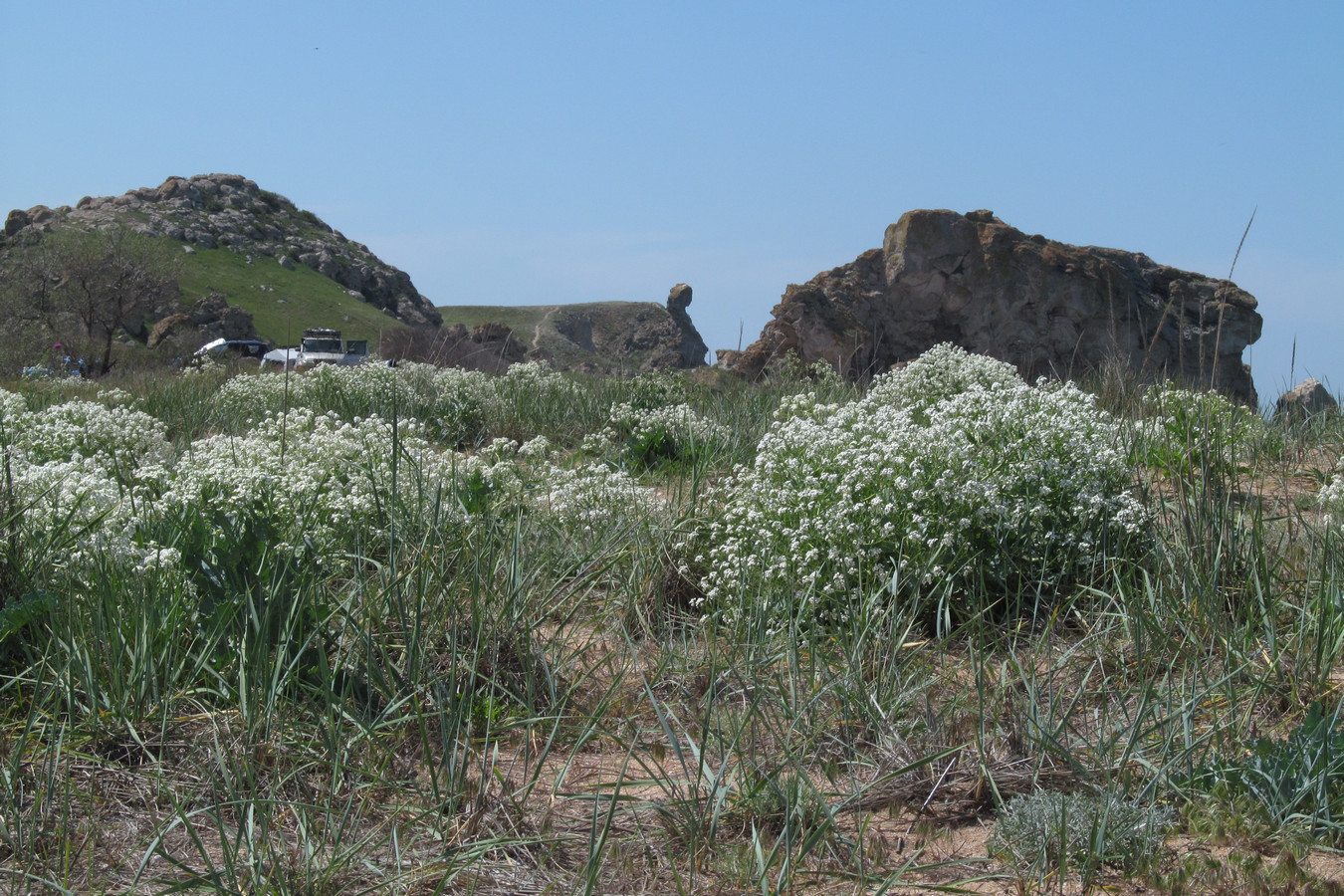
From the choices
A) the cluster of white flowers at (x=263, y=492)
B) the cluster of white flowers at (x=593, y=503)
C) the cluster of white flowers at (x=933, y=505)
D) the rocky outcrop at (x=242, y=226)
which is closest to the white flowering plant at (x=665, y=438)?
the cluster of white flowers at (x=263, y=492)

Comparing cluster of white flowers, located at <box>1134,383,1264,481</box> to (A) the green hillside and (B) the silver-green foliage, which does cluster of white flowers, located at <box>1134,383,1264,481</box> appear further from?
(A) the green hillside

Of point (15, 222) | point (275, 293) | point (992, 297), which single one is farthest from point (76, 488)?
point (15, 222)

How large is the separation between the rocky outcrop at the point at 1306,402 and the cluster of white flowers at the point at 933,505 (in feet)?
11.4

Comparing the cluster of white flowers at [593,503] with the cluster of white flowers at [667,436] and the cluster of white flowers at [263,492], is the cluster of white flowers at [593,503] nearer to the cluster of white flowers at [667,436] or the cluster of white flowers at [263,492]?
the cluster of white flowers at [263,492]

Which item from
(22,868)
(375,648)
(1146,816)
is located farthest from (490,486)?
(1146,816)

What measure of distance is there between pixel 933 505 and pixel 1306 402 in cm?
539

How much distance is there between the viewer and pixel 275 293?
84.4m

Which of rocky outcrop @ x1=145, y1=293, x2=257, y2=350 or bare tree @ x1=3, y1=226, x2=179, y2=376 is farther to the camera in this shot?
rocky outcrop @ x1=145, y1=293, x2=257, y2=350

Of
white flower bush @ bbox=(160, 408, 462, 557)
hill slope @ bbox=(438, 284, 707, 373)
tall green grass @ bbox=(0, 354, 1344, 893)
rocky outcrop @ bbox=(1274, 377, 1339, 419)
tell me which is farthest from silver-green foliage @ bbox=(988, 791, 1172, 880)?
hill slope @ bbox=(438, 284, 707, 373)

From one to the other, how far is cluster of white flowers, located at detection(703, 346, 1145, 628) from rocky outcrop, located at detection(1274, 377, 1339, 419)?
3.47 metres

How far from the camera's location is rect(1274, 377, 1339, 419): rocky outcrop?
22.6 feet

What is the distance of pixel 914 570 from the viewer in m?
3.32

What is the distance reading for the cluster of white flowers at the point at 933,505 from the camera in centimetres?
346

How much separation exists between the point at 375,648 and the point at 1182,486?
2.69 meters
